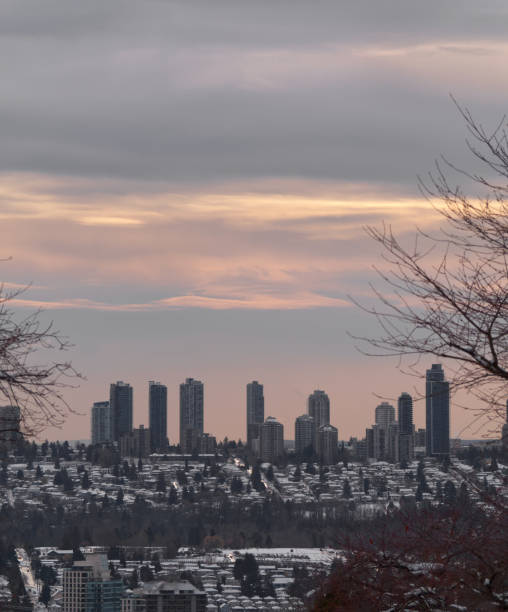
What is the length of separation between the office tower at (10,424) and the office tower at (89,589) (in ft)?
563

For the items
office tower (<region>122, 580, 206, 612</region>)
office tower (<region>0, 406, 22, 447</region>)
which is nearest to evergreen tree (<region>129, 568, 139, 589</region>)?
office tower (<region>122, 580, 206, 612</region>)

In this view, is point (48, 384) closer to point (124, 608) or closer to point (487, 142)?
point (487, 142)

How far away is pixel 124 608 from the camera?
554 feet

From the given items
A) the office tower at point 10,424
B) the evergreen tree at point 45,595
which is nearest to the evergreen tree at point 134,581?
the evergreen tree at point 45,595

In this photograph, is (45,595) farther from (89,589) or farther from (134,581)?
(134,581)

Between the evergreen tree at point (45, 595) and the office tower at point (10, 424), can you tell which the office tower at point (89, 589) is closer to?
the evergreen tree at point (45, 595)

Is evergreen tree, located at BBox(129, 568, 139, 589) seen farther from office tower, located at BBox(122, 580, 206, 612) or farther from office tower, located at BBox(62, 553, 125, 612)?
office tower, located at BBox(122, 580, 206, 612)

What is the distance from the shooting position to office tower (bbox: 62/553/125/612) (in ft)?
593

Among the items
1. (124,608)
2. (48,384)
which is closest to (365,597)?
(48,384)

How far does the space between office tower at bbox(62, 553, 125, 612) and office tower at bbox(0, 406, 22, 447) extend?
172 m

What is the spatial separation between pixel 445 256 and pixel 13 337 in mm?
3791

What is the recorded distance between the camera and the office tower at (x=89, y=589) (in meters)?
181

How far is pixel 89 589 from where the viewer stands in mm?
186125

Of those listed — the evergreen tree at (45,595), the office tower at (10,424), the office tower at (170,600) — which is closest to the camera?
Answer: the office tower at (10,424)
